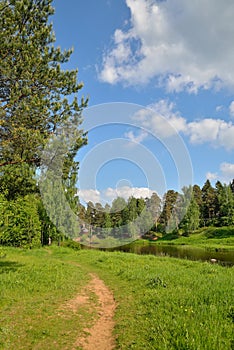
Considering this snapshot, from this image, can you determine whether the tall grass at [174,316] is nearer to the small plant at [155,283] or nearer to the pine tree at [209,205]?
the small plant at [155,283]

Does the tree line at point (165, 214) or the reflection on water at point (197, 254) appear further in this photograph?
the tree line at point (165, 214)

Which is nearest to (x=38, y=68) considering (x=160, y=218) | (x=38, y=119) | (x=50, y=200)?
(x=38, y=119)

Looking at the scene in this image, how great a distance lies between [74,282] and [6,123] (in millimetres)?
8991

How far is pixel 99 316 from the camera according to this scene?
9133 millimetres

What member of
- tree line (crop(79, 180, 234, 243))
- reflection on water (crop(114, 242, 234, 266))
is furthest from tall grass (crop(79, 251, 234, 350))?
tree line (crop(79, 180, 234, 243))

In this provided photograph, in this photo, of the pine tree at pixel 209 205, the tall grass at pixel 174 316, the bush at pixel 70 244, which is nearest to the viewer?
the tall grass at pixel 174 316

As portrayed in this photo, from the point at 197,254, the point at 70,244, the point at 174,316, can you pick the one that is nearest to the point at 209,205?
the point at 197,254

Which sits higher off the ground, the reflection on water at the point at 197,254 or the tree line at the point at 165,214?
the tree line at the point at 165,214

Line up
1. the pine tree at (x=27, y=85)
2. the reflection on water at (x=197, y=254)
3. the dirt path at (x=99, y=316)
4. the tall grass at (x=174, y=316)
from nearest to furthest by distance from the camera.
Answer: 1. the tall grass at (x=174, y=316)
2. the dirt path at (x=99, y=316)
3. the pine tree at (x=27, y=85)
4. the reflection on water at (x=197, y=254)

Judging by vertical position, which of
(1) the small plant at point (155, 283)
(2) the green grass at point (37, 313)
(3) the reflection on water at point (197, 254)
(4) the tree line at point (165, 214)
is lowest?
(3) the reflection on water at point (197, 254)

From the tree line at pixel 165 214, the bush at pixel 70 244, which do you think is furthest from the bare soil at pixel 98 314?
the tree line at pixel 165 214

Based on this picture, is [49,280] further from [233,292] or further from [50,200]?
[50,200]

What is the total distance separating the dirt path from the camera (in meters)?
6.91

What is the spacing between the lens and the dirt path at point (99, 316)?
22.7ft
